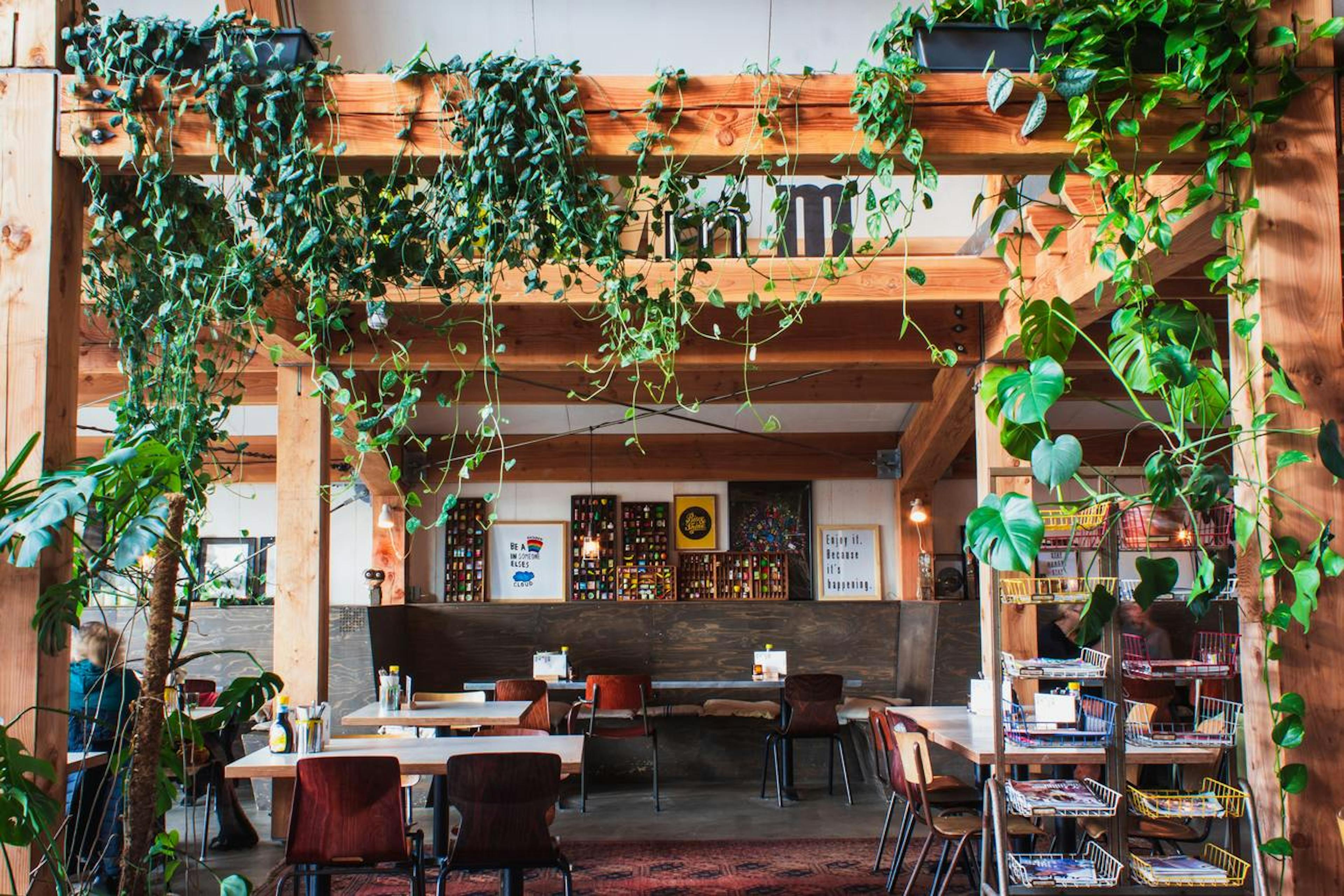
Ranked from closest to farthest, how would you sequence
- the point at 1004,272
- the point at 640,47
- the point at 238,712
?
the point at 238,712 → the point at 1004,272 → the point at 640,47

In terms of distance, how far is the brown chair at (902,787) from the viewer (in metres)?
5.44

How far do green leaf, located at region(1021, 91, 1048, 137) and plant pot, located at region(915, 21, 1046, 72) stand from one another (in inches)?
6.2

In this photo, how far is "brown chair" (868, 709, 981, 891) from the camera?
5.44 meters

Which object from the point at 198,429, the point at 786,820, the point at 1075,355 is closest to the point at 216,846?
the point at 786,820

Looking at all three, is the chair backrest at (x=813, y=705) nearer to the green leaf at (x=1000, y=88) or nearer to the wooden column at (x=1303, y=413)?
the wooden column at (x=1303, y=413)

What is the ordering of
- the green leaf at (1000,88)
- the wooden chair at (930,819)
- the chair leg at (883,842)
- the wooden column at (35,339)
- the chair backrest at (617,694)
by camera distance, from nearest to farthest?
the wooden column at (35,339)
the green leaf at (1000,88)
the wooden chair at (930,819)
the chair leg at (883,842)
the chair backrest at (617,694)

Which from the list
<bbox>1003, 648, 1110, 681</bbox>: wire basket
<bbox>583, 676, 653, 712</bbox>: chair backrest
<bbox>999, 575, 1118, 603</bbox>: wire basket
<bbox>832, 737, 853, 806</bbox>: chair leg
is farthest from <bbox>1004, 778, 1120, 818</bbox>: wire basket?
<bbox>583, 676, 653, 712</bbox>: chair backrest

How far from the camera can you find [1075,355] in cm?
752

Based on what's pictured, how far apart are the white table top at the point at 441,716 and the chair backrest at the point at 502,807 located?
6.63ft

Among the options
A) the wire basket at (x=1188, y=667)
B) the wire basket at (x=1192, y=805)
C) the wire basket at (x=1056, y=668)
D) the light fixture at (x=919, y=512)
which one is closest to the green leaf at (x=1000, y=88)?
the wire basket at (x=1188, y=667)

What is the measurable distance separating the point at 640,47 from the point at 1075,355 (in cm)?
347

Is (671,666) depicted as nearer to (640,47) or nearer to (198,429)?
(640,47)

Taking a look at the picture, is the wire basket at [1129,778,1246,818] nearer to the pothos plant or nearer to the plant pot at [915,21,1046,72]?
the pothos plant

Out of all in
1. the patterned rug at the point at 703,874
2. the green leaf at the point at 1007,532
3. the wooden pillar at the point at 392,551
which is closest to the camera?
the green leaf at the point at 1007,532
